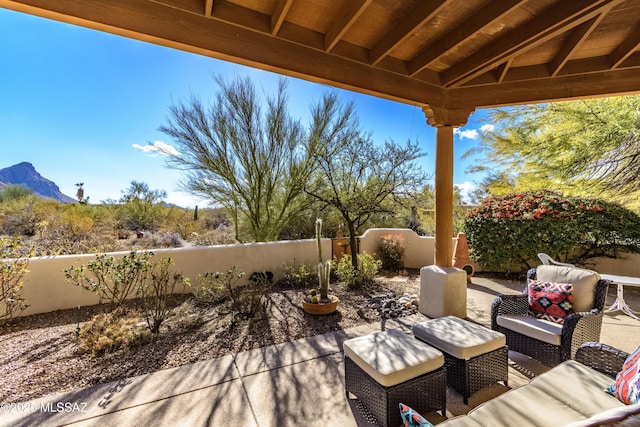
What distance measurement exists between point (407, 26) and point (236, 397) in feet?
11.2

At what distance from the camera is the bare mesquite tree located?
6.68 meters

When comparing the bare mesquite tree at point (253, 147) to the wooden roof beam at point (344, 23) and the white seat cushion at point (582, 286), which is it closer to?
the wooden roof beam at point (344, 23)

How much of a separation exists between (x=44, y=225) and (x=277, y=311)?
22.2ft

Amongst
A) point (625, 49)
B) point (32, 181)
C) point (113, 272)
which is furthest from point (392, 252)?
point (32, 181)

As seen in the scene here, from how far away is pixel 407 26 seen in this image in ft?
7.97

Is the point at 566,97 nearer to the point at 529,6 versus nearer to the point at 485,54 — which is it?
the point at 485,54

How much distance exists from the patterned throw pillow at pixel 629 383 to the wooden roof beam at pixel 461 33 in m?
2.45

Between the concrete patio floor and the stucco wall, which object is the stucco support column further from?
the stucco wall

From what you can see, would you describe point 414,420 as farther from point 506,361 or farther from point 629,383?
point 506,361

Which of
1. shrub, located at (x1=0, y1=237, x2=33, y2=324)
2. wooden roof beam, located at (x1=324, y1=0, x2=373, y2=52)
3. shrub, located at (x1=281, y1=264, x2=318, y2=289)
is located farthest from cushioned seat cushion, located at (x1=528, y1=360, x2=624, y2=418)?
shrub, located at (x1=0, y1=237, x2=33, y2=324)

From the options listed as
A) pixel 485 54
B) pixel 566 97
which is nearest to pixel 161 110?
pixel 485 54

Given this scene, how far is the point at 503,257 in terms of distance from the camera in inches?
224

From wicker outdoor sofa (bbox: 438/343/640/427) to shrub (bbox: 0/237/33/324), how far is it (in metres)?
5.23

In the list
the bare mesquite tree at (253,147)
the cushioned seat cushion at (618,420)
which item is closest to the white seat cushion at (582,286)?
the cushioned seat cushion at (618,420)
